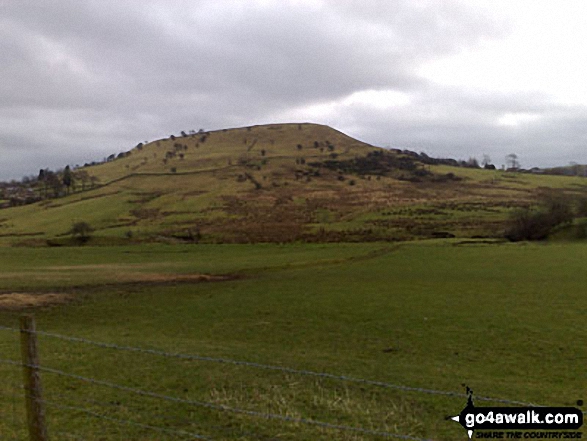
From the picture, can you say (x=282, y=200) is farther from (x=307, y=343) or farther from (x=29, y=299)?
(x=307, y=343)

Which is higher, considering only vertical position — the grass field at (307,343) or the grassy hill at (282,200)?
the grassy hill at (282,200)

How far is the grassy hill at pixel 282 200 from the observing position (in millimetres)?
85188

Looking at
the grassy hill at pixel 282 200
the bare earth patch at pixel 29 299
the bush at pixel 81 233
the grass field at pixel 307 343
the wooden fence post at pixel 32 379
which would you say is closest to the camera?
the wooden fence post at pixel 32 379

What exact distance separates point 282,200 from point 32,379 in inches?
4375

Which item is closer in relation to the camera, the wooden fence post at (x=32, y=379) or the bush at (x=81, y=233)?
the wooden fence post at (x=32, y=379)

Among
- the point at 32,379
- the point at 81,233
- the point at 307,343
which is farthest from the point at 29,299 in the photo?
the point at 81,233

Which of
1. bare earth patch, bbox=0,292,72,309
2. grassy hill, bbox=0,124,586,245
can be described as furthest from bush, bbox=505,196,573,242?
bare earth patch, bbox=0,292,72,309

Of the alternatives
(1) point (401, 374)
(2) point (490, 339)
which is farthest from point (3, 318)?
(2) point (490, 339)

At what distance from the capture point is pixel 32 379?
21.2ft

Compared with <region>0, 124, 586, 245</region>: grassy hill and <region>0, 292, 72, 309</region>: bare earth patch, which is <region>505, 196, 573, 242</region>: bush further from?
<region>0, 292, 72, 309</region>: bare earth patch

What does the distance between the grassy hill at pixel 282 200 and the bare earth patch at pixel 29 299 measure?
160 feet
